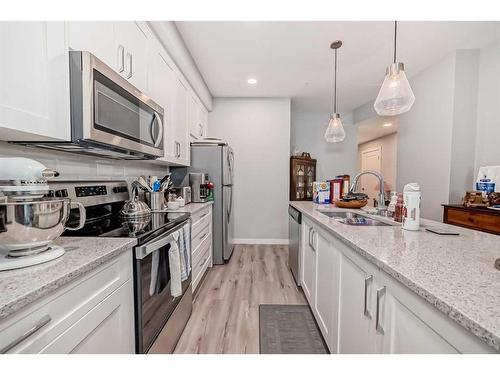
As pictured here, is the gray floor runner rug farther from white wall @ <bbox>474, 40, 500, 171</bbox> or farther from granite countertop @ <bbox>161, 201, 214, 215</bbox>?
white wall @ <bbox>474, 40, 500, 171</bbox>

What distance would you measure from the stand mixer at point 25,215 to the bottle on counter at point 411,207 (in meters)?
1.53

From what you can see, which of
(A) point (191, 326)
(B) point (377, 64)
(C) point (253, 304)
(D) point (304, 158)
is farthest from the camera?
(D) point (304, 158)

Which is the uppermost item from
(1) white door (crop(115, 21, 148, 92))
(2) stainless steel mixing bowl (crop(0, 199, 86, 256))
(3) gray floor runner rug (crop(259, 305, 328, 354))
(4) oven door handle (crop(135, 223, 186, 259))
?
(1) white door (crop(115, 21, 148, 92))

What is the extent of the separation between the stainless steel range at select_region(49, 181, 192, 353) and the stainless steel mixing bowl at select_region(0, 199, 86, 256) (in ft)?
1.13

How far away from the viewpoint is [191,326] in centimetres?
175

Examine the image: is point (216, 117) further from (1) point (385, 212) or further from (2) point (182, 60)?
(1) point (385, 212)

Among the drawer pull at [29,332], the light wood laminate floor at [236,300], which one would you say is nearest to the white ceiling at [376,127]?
the light wood laminate floor at [236,300]

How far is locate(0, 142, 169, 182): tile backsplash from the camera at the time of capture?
114cm

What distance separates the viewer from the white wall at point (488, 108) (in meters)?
2.41

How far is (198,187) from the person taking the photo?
111 inches

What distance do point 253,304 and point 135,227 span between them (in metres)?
1.33

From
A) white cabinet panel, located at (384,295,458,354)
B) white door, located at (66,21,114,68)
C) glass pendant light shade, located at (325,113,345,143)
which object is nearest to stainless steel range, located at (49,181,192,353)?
white door, located at (66,21,114,68)
